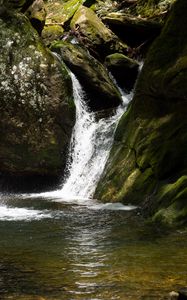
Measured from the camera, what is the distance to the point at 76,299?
5.89 metres

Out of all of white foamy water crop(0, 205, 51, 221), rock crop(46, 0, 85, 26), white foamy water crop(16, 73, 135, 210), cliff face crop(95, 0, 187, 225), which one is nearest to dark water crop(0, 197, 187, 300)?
white foamy water crop(0, 205, 51, 221)

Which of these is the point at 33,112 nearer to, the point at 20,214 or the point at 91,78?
the point at 91,78

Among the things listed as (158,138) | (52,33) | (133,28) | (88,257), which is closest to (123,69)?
(133,28)

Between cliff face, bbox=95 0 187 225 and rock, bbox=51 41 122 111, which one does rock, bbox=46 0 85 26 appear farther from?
cliff face, bbox=95 0 187 225

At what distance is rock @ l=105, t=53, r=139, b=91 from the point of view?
925 inches

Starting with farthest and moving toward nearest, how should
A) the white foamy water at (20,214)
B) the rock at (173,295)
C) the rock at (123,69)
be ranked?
the rock at (123,69), the white foamy water at (20,214), the rock at (173,295)

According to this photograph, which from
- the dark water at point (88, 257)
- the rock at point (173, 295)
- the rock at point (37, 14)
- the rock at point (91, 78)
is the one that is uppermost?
the rock at point (37, 14)

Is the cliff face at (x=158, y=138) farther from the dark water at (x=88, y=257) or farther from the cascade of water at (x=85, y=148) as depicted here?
the cascade of water at (x=85, y=148)

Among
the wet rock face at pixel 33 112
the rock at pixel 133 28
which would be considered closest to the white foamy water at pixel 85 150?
the wet rock face at pixel 33 112

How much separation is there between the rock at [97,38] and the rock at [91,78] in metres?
2.55

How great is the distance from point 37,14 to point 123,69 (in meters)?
4.98

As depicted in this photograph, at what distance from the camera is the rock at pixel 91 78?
21.7 metres

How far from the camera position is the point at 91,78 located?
70.9 feet

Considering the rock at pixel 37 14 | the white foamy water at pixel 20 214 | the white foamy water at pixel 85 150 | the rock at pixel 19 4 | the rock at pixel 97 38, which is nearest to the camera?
the white foamy water at pixel 20 214
